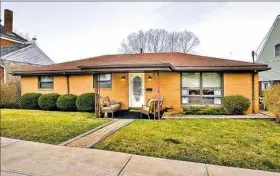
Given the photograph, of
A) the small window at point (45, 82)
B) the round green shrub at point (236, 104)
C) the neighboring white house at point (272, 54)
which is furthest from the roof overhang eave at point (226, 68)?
the small window at point (45, 82)

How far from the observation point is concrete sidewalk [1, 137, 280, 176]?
3.50 metres

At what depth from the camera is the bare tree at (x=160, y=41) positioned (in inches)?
1208

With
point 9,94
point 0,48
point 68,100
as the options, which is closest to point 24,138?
point 68,100

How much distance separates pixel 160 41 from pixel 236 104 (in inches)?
905

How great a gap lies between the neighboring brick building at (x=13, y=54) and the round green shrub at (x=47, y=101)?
470cm

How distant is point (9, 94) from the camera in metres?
13.1

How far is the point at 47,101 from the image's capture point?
11.7 metres

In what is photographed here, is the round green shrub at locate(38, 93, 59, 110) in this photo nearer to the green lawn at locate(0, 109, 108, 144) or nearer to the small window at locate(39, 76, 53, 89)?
the small window at locate(39, 76, 53, 89)

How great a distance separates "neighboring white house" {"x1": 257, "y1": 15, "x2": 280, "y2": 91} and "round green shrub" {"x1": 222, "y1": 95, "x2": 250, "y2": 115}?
785 cm

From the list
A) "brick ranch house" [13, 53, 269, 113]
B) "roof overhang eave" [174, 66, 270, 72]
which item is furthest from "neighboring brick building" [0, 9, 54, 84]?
"roof overhang eave" [174, 66, 270, 72]

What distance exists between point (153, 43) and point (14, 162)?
93.9ft

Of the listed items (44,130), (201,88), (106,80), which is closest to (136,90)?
(106,80)

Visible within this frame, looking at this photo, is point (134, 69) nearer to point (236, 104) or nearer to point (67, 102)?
point (67, 102)

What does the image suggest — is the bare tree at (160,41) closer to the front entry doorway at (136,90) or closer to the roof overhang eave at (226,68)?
the front entry doorway at (136,90)
